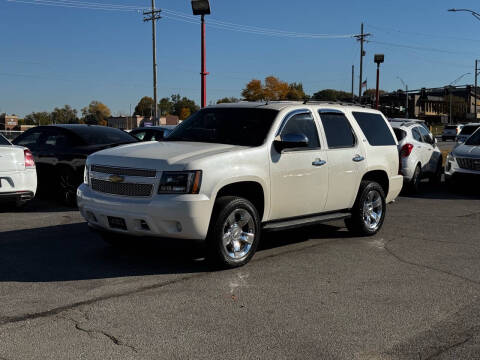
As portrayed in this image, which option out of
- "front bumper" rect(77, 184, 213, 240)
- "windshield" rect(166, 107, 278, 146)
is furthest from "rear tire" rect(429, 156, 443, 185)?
"front bumper" rect(77, 184, 213, 240)

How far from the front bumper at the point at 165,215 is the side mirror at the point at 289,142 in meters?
1.27

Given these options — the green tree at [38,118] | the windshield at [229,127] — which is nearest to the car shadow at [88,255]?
the windshield at [229,127]

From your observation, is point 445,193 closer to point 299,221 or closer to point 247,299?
point 299,221

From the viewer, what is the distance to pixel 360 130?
7.95m

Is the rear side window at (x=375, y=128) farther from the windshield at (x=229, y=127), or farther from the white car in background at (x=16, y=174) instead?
the white car in background at (x=16, y=174)

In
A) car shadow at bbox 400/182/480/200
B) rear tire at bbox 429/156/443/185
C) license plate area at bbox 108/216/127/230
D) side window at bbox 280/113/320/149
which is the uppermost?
side window at bbox 280/113/320/149

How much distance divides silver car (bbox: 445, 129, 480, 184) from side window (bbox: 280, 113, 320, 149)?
7424mm

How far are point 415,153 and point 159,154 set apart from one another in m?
8.92

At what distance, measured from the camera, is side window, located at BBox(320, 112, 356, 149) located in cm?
738

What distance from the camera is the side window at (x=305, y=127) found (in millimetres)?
6932

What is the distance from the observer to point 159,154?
598 cm

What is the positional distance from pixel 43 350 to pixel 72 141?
7.19 meters

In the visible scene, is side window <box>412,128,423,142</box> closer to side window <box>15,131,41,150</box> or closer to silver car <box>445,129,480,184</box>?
silver car <box>445,129,480,184</box>

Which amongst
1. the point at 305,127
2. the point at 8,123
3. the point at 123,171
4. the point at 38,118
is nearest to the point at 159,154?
the point at 123,171
